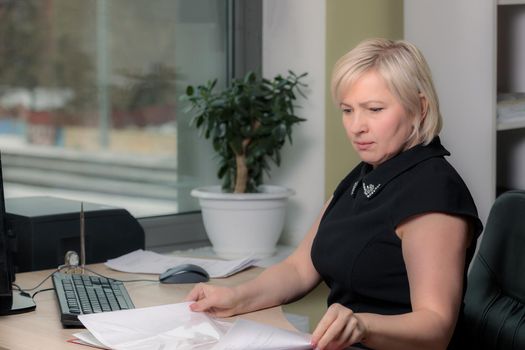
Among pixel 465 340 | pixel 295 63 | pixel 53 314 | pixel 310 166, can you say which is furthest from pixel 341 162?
pixel 53 314

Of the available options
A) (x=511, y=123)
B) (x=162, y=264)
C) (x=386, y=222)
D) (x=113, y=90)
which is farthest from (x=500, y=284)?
(x=113, y=90)

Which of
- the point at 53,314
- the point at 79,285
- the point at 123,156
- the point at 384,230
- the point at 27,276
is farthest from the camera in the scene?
the point at 123,156

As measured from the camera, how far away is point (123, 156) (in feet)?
10.5

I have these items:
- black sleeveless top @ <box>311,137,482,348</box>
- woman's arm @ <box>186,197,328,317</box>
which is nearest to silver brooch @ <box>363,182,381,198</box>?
black sleeveless top @ <box>311,137,482,348</box>

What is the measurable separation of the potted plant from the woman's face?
117 cm

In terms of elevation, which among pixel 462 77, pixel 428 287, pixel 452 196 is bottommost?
pixel 428 287

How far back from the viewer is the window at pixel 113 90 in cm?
294

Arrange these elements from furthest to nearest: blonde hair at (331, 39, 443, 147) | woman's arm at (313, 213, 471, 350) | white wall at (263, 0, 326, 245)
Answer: white wall at (263, 0, 326, 245) < blonde hair at (331, 39, 443, 147) < woman's arm at (313, 213, 471, 350)

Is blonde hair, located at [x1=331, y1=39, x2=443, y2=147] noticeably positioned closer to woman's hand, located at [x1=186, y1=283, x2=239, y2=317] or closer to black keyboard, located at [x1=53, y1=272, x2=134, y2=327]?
woman's hand, located at [x1=186, y1=283, x2=239, y2=317]

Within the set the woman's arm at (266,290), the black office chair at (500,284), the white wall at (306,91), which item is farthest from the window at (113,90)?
the black office chair at (500,284)

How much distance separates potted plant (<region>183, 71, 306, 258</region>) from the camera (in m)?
3.09

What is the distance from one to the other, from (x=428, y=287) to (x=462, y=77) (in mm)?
1425

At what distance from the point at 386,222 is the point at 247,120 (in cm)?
134

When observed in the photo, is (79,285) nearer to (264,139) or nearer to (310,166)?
(264,139)
